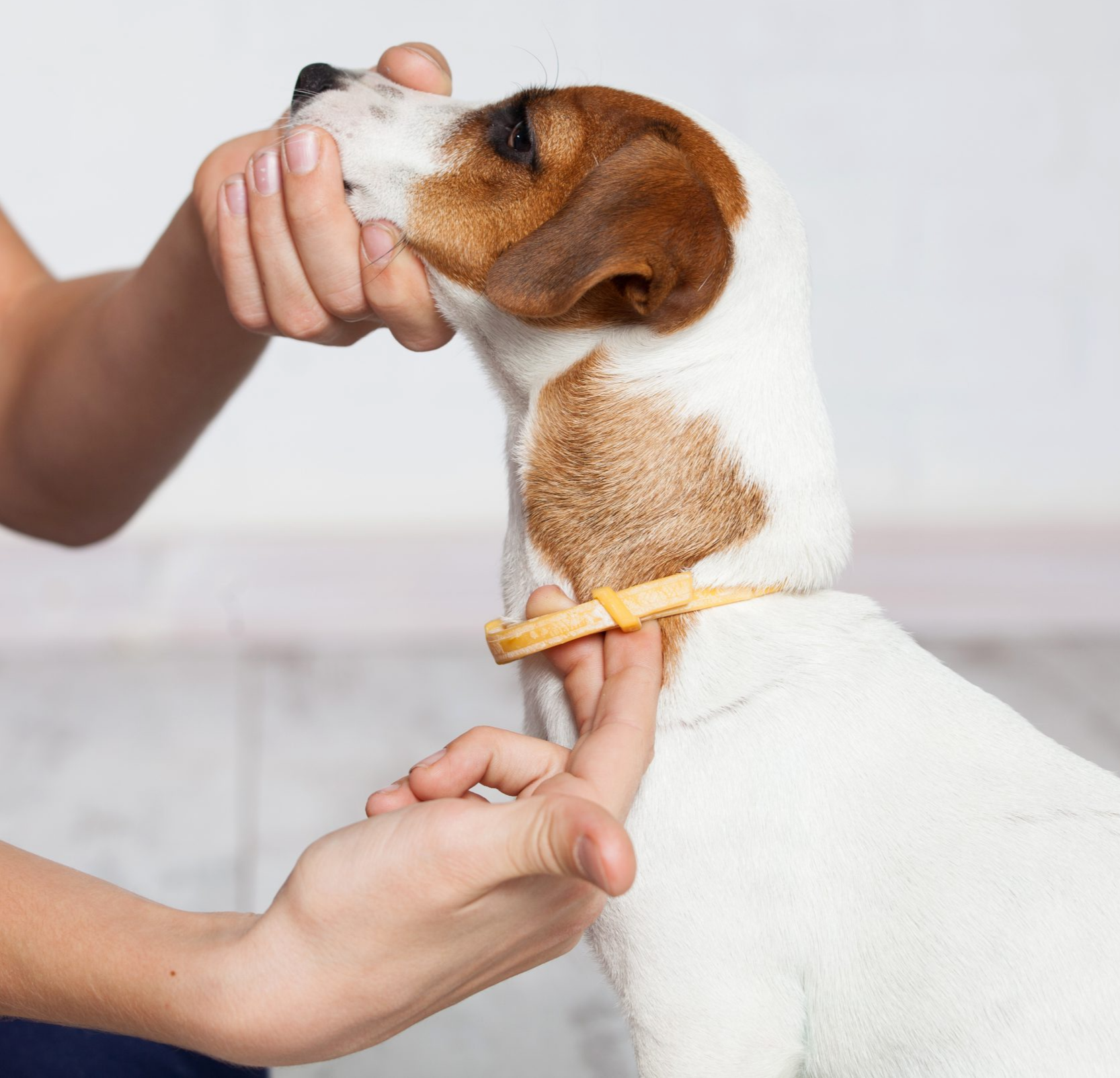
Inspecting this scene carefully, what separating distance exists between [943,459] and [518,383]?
100 inches

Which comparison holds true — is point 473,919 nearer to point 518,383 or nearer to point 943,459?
point 518,383

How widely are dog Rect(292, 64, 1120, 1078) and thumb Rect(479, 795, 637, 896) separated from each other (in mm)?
328

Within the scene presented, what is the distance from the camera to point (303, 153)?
132cm

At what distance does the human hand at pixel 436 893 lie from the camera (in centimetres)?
90

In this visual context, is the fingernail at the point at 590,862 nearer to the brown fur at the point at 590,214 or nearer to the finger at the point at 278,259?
the brown fur at the point at 590,214

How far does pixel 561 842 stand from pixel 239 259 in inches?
34.5

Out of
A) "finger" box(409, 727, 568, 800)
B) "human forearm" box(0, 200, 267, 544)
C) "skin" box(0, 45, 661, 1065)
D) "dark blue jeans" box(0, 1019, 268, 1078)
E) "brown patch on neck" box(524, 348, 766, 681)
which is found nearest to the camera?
"skin" box(0, 45, 661, 1065)

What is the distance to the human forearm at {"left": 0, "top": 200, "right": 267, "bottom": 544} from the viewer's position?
5.51 feet

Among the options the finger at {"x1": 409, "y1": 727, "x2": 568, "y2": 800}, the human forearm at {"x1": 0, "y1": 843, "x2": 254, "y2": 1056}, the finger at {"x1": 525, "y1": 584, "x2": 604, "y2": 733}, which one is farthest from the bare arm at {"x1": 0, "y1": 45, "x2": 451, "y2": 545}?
the human forearm at {"x1": 0, "y1": 843, "x2": 254, "y2": 1056}

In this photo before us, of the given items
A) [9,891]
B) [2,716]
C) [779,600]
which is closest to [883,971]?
[779,600]

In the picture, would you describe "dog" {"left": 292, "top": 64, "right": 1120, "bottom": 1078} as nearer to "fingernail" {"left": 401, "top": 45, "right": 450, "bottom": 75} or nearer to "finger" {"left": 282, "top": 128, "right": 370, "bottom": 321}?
"finger" {"left": 282, "top": 128, "right": 370, "bottom": 321}

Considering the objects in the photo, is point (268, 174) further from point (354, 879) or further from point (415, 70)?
point (354, 879)

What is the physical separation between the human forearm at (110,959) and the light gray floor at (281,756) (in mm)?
1248

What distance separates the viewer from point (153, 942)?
998 mm
